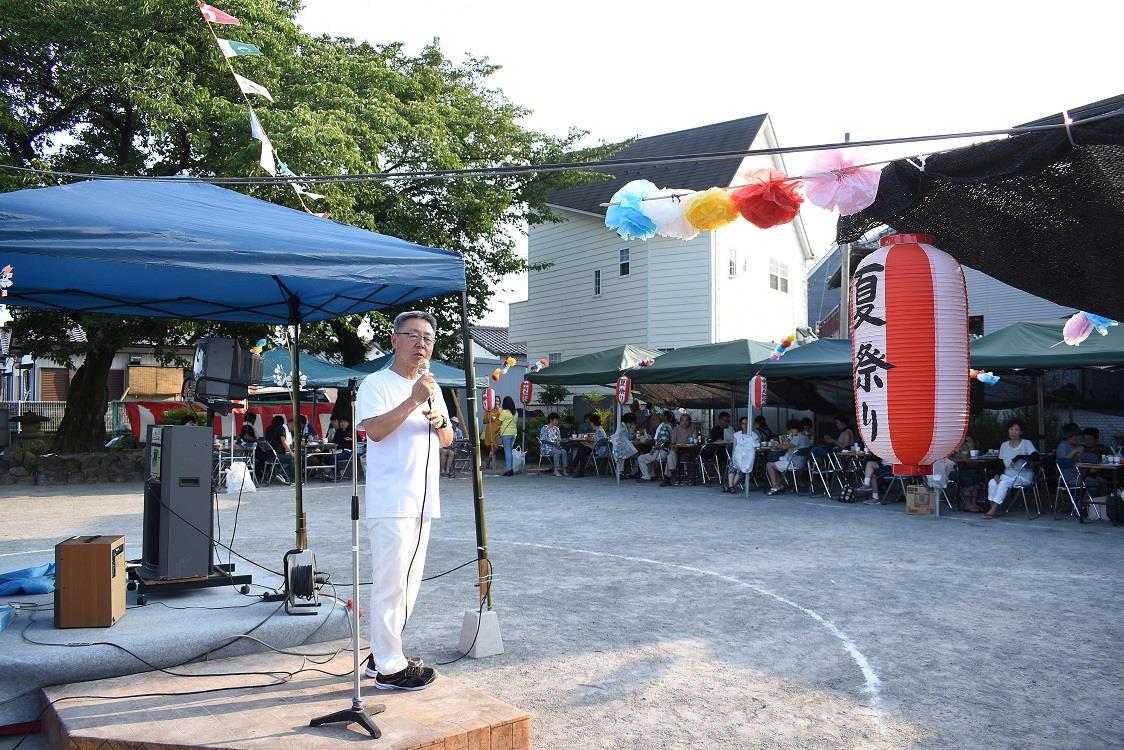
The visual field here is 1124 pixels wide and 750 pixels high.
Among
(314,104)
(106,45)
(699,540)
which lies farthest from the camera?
(314,104)

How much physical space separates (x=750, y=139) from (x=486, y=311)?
8.85 metres

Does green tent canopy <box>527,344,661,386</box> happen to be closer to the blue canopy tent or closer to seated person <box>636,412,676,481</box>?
seated person <box>636,412,676,481</box>

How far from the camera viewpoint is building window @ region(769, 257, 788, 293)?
84.4 ft

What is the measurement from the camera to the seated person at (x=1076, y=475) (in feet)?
39.8

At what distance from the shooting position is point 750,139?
2381cm

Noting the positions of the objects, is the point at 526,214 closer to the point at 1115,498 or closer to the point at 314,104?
the point at 314,104

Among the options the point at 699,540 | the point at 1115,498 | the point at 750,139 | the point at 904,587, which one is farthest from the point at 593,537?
the point at 750,139

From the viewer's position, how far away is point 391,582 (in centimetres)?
424

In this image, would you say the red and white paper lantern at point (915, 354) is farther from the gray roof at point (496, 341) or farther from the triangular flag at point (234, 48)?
the gray roof at point (496, 341)

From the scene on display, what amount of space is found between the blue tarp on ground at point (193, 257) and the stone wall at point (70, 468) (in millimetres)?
11761

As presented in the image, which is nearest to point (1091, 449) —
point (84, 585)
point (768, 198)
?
point (768, 198)

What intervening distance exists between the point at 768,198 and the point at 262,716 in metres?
4.14

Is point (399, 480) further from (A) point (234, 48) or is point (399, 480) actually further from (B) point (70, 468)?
(B) point (70, 468)

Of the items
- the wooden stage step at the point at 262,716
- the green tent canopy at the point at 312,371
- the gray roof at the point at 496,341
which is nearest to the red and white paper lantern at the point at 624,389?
the green tent canopy at the point at 312,371
